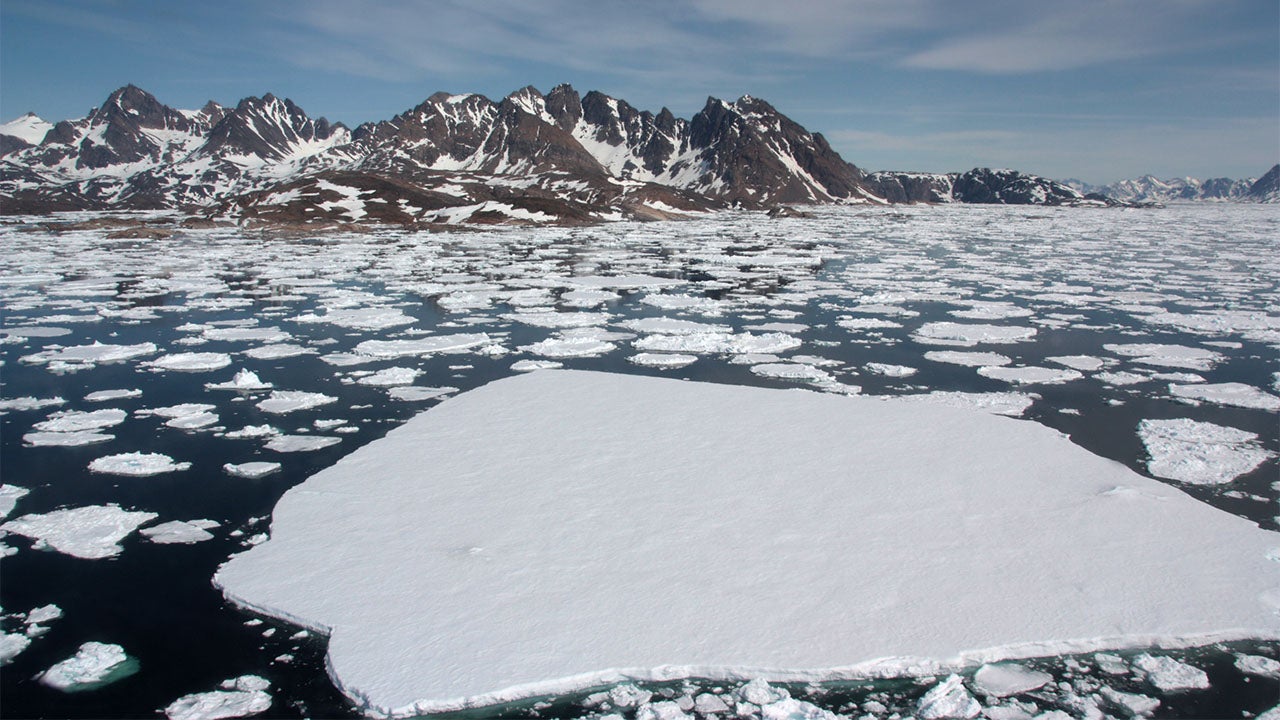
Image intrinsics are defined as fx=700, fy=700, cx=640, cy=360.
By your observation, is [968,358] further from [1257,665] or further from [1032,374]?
[1257,665]

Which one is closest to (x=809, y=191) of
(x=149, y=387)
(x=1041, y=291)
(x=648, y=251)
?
(x=648, y=251)

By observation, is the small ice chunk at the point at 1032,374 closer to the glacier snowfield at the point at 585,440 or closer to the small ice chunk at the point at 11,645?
the glacier snowfield at the point at 585,440

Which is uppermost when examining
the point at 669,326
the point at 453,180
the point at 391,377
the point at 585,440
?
the point at 453,180

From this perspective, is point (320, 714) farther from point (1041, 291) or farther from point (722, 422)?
point (1041, 291)

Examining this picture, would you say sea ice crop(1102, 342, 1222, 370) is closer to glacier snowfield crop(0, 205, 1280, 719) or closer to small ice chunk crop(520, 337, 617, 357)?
glacier snowfield crop(0, 205, 1280, 719)

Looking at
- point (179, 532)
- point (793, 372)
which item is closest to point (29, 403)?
point (179, 532)

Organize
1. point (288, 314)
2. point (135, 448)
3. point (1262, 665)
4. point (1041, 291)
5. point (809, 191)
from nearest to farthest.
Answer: point (1262, 665) < point (135, 448) < point (288, 314) < point (1041, 291) < point (809, 191)

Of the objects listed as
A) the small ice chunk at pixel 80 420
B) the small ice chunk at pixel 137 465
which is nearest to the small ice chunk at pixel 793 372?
the small ice chunk at pixel 137 465
